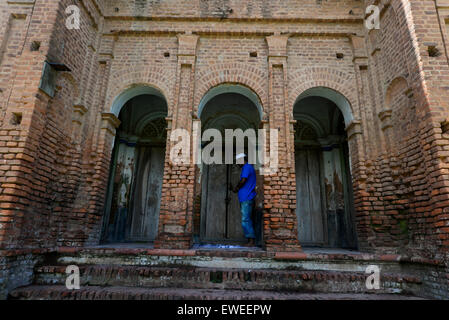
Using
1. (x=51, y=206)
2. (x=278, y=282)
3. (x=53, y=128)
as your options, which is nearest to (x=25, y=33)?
(x=53, y=128)

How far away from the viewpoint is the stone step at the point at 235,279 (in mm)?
4633

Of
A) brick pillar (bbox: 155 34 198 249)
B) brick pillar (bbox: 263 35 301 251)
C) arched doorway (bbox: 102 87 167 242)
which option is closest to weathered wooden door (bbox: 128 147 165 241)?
arched doorway (bbox: 102 87 167 242)

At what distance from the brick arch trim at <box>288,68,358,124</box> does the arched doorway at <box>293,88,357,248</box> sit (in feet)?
4.69

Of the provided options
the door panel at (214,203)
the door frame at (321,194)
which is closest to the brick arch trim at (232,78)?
the door panel at (214,203)

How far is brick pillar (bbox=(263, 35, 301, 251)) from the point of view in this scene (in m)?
5.54

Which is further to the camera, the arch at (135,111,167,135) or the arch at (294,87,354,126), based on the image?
the arch at (135,111,167,135)

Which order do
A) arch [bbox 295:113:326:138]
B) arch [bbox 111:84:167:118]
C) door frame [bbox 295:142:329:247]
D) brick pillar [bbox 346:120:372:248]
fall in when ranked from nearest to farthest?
brick pillar [bbox 346:120:372:248] → arch [bbox 111:84:167:118] → door frame [bbox 295:142:329:247] → arch [bbox 295:113:326:138]

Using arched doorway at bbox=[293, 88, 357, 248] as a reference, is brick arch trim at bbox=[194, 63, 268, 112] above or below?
above

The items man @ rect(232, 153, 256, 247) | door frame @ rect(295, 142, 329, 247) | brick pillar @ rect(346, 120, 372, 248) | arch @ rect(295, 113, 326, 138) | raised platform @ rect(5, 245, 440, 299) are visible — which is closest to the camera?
raised platform @ rect(5, 245, 440, 299)

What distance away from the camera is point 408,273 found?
4996 millimetres

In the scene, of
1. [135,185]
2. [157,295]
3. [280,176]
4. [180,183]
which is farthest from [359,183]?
[135,185]

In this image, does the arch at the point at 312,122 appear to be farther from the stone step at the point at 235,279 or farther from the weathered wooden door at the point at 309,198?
the stone step at the point at 235,279

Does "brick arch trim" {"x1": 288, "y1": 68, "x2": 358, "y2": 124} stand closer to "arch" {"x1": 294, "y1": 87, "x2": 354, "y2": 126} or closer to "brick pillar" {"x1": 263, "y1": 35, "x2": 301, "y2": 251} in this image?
"arch" {"x1": 294, "y1": 87, "x2": 354, "y2": 126}
